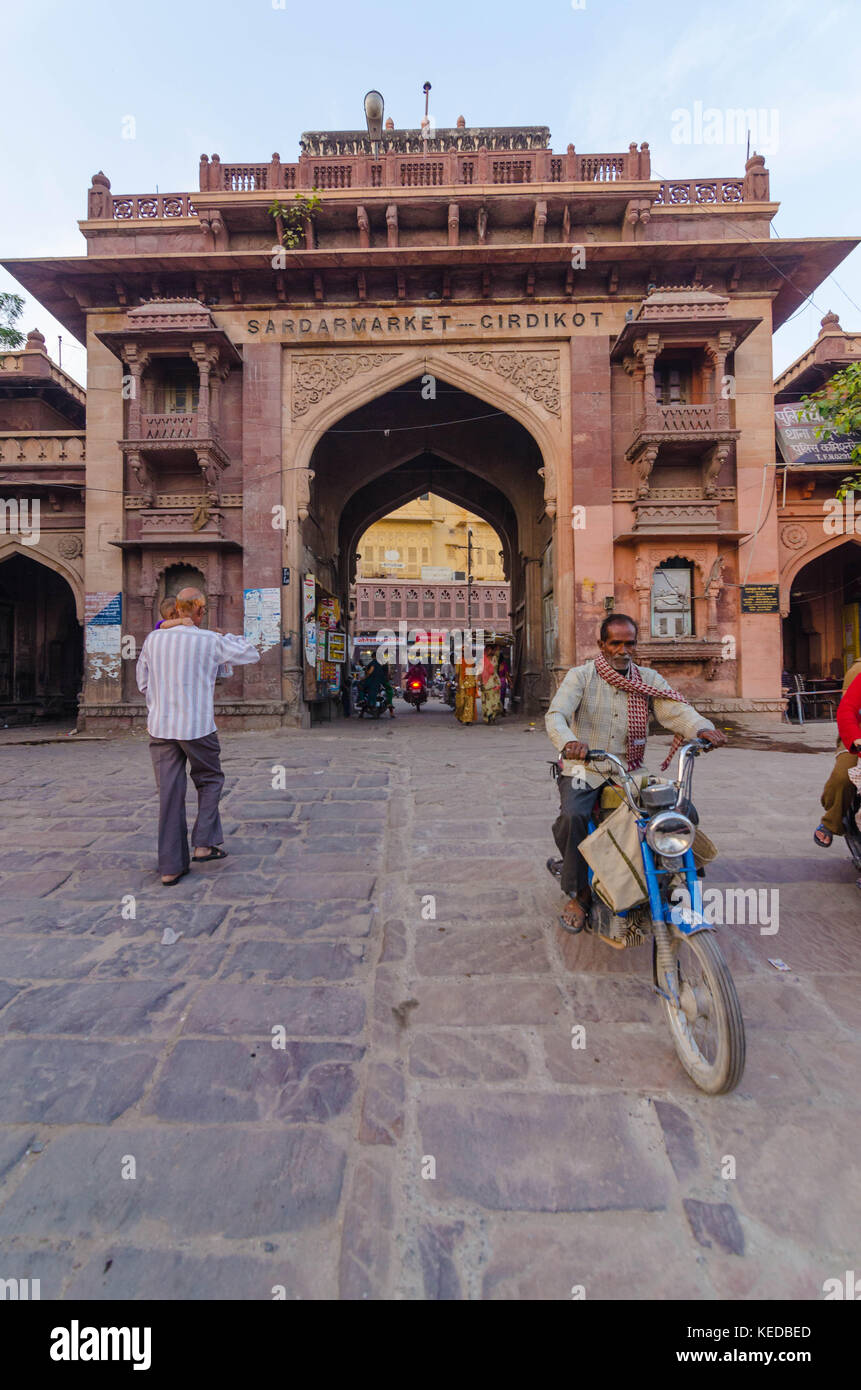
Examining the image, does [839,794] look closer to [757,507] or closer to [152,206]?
[757,507]

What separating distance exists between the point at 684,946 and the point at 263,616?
1117cm

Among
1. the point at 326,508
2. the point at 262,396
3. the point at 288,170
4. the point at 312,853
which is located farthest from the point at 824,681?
the point at 288,170

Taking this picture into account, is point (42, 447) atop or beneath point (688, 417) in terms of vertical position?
atop

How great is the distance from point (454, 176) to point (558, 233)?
7.75ft

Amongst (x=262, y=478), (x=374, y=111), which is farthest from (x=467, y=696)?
(x=374, y=111)

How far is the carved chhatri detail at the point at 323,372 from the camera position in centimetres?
1266

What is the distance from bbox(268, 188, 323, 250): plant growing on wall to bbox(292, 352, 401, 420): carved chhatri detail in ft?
7.48

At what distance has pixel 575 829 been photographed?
2947 millimetres

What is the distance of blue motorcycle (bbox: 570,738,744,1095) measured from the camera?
1.85m

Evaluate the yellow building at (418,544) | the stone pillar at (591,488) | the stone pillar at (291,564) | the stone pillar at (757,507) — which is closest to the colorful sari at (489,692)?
the stone pillar at (591,488)

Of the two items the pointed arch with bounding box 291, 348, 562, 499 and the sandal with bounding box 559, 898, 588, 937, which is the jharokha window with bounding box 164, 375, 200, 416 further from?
the sandal with bounding box 559, 898, 588, 937

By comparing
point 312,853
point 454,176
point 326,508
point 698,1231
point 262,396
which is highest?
point 454,176

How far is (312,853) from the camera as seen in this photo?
423cm

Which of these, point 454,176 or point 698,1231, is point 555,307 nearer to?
point 454,176
